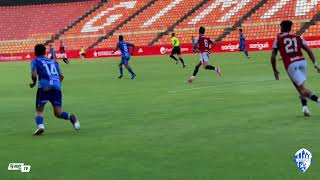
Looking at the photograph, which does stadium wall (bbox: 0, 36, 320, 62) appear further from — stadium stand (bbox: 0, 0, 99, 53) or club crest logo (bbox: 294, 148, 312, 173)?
club crest logo (bbox: 294, 148, 312, 173)

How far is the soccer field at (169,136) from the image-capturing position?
7.56 meters

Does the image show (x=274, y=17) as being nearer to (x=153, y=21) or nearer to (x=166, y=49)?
(x=166, y=49)

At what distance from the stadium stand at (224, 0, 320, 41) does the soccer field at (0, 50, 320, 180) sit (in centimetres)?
2900

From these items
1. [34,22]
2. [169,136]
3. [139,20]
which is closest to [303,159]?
[169,136]

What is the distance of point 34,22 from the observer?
2598 inches

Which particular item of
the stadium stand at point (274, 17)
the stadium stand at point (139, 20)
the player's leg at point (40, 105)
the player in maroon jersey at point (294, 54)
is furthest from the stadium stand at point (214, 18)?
the player's leg at point (40, 105)

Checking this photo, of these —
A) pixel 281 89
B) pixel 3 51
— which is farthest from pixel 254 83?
pixel 3 51

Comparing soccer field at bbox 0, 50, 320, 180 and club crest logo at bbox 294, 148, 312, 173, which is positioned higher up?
club crest logo at bbox 294, 148, 312, 173

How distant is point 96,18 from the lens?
6172 cm

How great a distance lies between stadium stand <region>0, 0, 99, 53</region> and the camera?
63094mm

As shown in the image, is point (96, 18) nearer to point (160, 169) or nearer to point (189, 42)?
point (189, 42)

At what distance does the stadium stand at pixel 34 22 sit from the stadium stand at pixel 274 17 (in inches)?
806

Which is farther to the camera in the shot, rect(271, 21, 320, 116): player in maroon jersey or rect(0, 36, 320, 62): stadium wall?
rect(0, 36, 320, 62): stadium wall

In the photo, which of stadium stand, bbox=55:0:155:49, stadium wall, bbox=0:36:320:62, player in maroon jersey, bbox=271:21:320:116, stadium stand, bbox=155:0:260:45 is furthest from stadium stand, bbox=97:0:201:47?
player in maroon jersey, bbox=271:21:320:116
